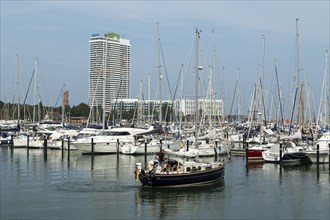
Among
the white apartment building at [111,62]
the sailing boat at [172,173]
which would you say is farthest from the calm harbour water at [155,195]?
the white apartment building at [111,62]

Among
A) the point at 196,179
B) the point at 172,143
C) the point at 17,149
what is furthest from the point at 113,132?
the point at 196,179

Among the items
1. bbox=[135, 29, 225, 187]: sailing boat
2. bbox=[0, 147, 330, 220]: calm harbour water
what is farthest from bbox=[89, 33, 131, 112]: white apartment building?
bbox=[135, 29, 225, 187]: sailing boat

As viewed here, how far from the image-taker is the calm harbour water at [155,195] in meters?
28.5

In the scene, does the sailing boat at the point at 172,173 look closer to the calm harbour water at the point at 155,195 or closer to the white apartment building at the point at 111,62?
the calm harbour water at the point at 155,195

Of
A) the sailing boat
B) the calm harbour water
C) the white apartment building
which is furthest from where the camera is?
the white apartment building

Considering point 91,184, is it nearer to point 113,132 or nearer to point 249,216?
point 249,216

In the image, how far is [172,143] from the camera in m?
61.2

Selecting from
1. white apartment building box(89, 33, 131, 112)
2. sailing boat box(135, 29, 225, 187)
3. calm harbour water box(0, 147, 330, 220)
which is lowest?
calm harbour water box(0, 147, 330, 220)

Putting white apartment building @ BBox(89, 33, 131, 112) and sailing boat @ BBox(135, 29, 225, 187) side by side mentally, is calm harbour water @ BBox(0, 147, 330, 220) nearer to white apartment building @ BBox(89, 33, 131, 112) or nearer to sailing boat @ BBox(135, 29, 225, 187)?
sailing boat @ BBox(135, 29, 225, 187)

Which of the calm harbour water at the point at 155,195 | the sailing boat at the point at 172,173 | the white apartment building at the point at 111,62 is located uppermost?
the white apartment building at the point at 111,62

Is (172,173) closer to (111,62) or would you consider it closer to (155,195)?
(155,195)

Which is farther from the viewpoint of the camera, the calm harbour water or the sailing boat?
the sailing boat

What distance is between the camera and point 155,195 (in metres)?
33.2

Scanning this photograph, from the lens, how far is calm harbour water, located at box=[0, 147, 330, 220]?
2847 centimetres
